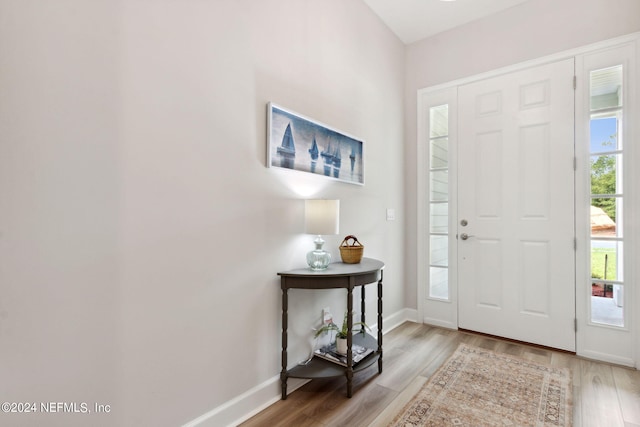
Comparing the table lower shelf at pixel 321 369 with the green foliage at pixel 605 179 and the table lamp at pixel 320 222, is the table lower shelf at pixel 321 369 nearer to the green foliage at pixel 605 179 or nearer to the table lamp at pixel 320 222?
the table lamp at pixel 320 222

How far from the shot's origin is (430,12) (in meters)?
2.91

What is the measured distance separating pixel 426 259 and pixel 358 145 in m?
1.42

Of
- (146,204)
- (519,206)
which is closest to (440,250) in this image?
(519,206)

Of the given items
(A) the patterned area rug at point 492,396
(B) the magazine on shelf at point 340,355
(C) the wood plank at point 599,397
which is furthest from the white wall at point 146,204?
(C) the wood plank at point 599,397

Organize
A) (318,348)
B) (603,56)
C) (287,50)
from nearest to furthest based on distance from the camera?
(287,50) < (318,348) < (603,56)

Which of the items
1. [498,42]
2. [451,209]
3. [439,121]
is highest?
[498,42]

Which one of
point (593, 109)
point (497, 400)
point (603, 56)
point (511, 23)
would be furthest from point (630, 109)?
point (497, 400)

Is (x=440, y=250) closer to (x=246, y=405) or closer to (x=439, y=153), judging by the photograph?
(x=439, y=153)

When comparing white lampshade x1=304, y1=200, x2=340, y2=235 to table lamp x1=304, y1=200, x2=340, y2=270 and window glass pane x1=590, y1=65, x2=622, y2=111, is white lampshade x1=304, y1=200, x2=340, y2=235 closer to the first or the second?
table lamp x1=304, y1=200, x2=340, y2=270

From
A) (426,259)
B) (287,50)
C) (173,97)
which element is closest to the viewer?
(173,97)

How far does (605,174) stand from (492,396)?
1890 millimetres

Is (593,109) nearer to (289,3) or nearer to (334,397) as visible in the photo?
(289,3)

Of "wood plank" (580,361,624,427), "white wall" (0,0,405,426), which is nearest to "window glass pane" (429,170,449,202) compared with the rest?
"white wall" (0,0,405,426)

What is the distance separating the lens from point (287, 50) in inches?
78.9
